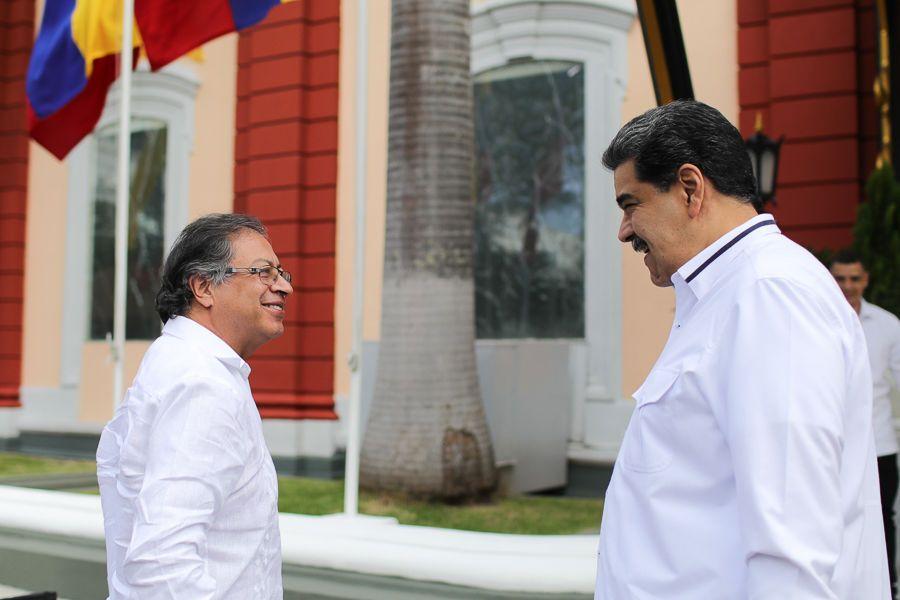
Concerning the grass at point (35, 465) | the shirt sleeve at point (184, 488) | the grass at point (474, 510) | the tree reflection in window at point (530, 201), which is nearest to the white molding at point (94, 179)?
the grass at point (35, 465)

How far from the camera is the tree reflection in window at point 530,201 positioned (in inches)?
361

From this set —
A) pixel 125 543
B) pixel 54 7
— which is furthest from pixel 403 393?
pixel 125 543

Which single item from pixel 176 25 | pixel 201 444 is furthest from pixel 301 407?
pixel 201 444

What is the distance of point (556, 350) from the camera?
8.46m

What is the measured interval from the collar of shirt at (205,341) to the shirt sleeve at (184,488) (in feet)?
0.31

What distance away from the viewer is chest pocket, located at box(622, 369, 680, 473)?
1418 millimetres

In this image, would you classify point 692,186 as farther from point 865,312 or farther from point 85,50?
point 85,50

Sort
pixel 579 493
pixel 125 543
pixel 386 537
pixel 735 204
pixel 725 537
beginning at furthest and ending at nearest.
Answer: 1. pixel 579 493
2. pixel 386 537
3. pixel 125 543
4. pixel 735 204
5. pixel 725 537

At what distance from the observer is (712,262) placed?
1464 mm

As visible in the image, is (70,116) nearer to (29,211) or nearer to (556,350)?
(556,350)

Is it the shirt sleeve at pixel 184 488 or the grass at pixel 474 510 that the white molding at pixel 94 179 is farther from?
the shirt sleeve at pixel 184 488

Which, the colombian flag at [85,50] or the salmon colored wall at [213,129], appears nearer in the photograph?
the colombian flag at [85,50]

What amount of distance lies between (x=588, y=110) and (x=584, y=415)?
2.70 m

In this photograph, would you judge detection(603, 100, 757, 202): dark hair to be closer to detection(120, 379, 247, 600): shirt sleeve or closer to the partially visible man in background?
detection(120, 379, 247, 600): shirt sleeve
